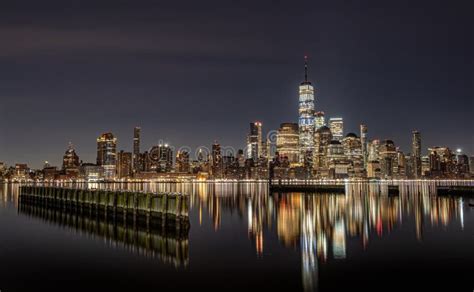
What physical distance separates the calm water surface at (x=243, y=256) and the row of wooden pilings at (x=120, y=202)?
5.94ft

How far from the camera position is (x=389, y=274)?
1961 cm

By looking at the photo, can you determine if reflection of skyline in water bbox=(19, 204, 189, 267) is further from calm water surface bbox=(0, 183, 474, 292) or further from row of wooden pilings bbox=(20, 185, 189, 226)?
row of wooden pilings bbox=(20, 185, 189, 226)

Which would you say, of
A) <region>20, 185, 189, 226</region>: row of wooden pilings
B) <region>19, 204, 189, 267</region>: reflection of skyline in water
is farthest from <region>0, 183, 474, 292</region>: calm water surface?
<region>20, 185, 189, 226</region>: row of wooden pilings

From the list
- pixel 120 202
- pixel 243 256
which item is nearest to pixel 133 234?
pixel 243 256

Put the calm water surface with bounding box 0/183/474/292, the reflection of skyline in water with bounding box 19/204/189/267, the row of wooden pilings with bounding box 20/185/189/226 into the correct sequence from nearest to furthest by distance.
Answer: the calm water surface with bounding box 0/183/474/292
the reflection of skyline in water with bounding box 19/204/189/267
the row of wooden pilings with bounding box 20/185/189/226

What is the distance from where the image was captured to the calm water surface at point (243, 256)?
59.9 feet

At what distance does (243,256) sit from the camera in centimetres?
2402

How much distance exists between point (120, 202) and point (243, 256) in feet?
67.6

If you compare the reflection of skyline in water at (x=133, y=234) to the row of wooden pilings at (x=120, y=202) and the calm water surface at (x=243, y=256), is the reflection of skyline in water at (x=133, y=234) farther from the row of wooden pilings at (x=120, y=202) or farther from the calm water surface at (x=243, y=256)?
the row of wooden pilings at (x=120, y=202)

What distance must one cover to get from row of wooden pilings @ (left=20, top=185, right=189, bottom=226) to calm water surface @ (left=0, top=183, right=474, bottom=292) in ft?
5.94

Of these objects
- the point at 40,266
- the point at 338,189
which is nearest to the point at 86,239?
the point at 40,266

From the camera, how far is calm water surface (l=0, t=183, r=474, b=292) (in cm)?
1827

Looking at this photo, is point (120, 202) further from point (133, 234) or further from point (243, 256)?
point (243, 256)

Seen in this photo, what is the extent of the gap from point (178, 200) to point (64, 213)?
2186 centimetres
